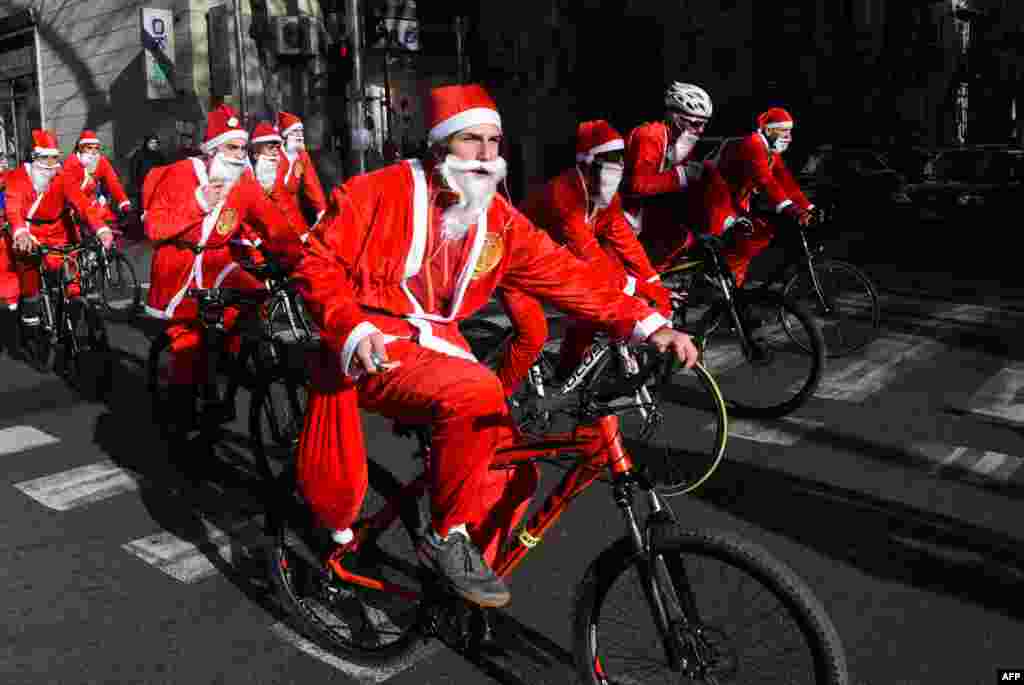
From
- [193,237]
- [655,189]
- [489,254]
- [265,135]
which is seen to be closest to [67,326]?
[265,135]

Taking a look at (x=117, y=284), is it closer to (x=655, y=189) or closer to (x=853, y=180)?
(x=655, y=189)

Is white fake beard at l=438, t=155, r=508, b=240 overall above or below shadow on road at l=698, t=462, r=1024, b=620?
above


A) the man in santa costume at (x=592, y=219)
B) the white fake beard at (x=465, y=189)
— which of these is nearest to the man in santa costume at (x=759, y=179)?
the man in santa costume at (x=592, y=219)

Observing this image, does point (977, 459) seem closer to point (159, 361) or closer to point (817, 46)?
point (159, 361)

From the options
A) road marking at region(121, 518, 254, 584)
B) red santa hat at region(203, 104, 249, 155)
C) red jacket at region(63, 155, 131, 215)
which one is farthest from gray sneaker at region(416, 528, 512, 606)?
red jacket at region(63, 155, 131, 215)

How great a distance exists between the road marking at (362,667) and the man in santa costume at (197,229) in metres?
2.58

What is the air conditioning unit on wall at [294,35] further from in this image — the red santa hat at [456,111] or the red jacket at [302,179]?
the red santa hat at [456,111]

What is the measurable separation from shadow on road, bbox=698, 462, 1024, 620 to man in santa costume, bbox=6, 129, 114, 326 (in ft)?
19.4

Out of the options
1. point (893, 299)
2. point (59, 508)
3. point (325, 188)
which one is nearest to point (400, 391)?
point (59, 508)

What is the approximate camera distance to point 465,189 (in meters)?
3.12

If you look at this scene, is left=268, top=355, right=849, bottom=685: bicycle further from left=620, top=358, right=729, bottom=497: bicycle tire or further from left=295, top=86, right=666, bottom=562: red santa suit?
left=620, top=358, right=729, bottom=497: bicycle tire

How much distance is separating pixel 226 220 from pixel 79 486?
5.76 ft

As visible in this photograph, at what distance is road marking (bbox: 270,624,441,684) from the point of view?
3.38 metres

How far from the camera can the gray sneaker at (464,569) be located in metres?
2.91
